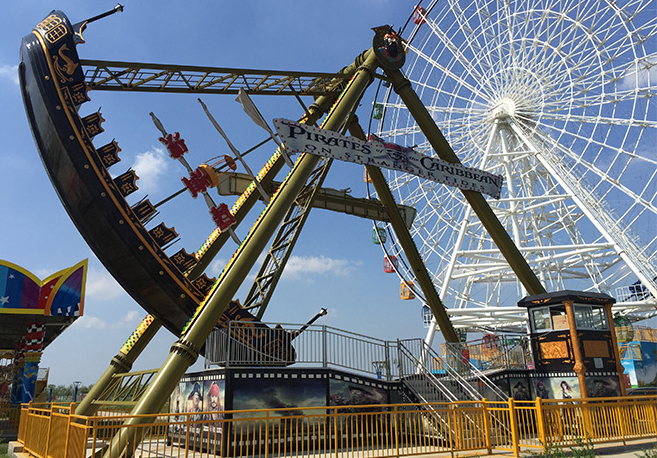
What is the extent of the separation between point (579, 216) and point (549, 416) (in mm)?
23355

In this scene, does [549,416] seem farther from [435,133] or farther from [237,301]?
[435,133]

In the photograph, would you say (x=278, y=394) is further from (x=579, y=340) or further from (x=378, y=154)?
(x=579, y=340)

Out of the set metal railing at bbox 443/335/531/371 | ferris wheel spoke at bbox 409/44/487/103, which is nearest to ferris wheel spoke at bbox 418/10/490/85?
ferris wheel spoke at bbox 409/44/487/103

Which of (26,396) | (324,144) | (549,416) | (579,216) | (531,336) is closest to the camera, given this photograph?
(549,416)

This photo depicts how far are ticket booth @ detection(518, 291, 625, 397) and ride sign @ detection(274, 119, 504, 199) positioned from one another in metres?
4.53

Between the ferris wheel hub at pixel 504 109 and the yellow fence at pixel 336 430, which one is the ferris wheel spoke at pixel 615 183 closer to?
the ferris wheel hub at pixel 504 109

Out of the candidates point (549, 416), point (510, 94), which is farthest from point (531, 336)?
point (510, 94)

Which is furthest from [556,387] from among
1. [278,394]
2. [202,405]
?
[202,405]

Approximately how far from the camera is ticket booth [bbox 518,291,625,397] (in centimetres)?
1562

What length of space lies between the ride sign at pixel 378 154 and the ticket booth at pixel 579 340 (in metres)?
4.53

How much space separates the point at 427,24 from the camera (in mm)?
36156

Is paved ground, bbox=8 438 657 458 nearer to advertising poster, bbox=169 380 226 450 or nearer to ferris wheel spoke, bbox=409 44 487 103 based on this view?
advertising poster, bbox=169 380 226 450

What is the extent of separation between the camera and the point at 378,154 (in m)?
15.1

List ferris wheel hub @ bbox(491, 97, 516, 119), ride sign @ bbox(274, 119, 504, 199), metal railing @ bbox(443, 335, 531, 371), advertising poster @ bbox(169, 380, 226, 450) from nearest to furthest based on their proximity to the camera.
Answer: advertising poster @ bbox(169, 380, 226, 450)
ride sign @ bbox(274, 119, 504, 199)
metal railing @ bbox(443, 335, 531, 371)
ferris wheel hub @ bbox(491, 97, 516, 119)
